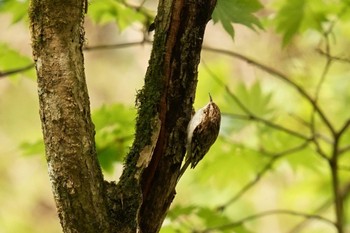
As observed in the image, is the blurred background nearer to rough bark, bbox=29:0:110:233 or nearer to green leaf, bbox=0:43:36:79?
green leaf, bbox=0:43:36:79

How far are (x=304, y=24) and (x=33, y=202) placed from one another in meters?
3.22

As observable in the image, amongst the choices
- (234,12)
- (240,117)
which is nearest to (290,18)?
(240,117)

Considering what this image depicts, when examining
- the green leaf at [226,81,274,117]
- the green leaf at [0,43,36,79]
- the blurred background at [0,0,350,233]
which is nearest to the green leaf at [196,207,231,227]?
the blurred background at [0,0,350,233]

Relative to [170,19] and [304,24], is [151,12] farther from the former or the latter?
[170,19]

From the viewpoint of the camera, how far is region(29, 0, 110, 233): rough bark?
0.63 meters

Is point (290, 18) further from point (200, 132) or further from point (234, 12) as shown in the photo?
point (200, 132)

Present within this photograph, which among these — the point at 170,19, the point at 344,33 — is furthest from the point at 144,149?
the point at 344,33

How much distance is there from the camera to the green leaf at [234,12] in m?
0.86

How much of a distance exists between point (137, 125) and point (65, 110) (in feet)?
0.35

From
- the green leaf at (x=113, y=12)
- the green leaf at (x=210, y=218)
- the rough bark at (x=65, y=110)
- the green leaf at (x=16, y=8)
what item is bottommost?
the rough bark at (x=65, y=110)

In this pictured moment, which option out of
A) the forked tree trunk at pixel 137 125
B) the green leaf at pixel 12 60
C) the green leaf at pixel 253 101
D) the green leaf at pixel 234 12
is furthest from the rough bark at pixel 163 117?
the green leaf at pixel 253 101

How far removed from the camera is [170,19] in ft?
2.19

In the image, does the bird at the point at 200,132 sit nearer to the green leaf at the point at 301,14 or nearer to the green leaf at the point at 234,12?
the green leaf at the point at 234,12

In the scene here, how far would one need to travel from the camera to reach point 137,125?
Result: 71 cm
